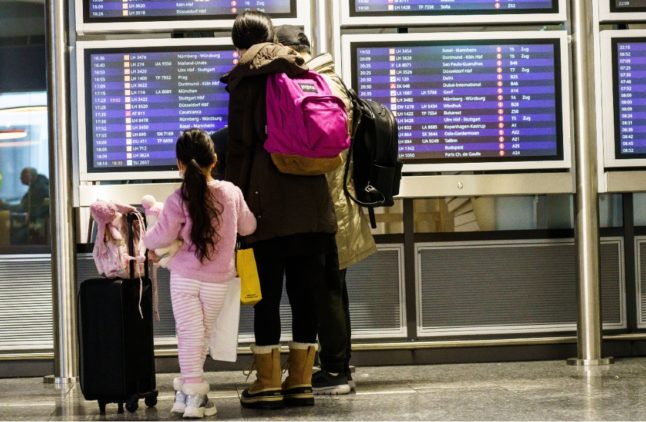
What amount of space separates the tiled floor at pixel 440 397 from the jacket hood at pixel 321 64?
156 cm

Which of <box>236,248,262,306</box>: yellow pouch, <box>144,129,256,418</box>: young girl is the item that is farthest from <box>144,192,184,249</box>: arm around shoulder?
<box>236,248,262,306</box>: yellow pouch

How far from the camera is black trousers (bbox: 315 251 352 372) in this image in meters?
5.21

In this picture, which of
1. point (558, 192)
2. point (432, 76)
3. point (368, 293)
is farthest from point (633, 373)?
point (432, 76)

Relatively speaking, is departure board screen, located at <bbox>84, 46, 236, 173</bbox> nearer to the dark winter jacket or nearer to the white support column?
the white support column

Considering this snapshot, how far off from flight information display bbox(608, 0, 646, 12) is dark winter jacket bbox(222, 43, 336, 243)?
2487 millimetres

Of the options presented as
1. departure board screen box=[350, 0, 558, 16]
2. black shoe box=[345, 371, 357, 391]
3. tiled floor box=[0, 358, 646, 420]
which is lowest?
tiled floor box=[0, 358, 646, 420]

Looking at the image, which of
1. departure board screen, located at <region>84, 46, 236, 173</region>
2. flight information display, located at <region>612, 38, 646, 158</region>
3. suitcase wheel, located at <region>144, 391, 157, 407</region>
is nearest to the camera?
suitcase wheel, located at <region>144, 391, 157, 407</region>

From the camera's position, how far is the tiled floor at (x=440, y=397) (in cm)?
478

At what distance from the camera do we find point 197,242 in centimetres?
477

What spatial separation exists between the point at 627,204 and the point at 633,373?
4.10 ft

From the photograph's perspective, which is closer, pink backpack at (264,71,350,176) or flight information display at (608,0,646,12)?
pink backpack at (264,71,350,176)

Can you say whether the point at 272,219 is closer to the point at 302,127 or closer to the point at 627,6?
the point at 302,127

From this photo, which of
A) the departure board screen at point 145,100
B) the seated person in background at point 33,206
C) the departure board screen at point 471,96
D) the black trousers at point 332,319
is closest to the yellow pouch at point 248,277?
the black trousers at point 332,319

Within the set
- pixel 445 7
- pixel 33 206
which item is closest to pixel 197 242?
pixel 33 206
